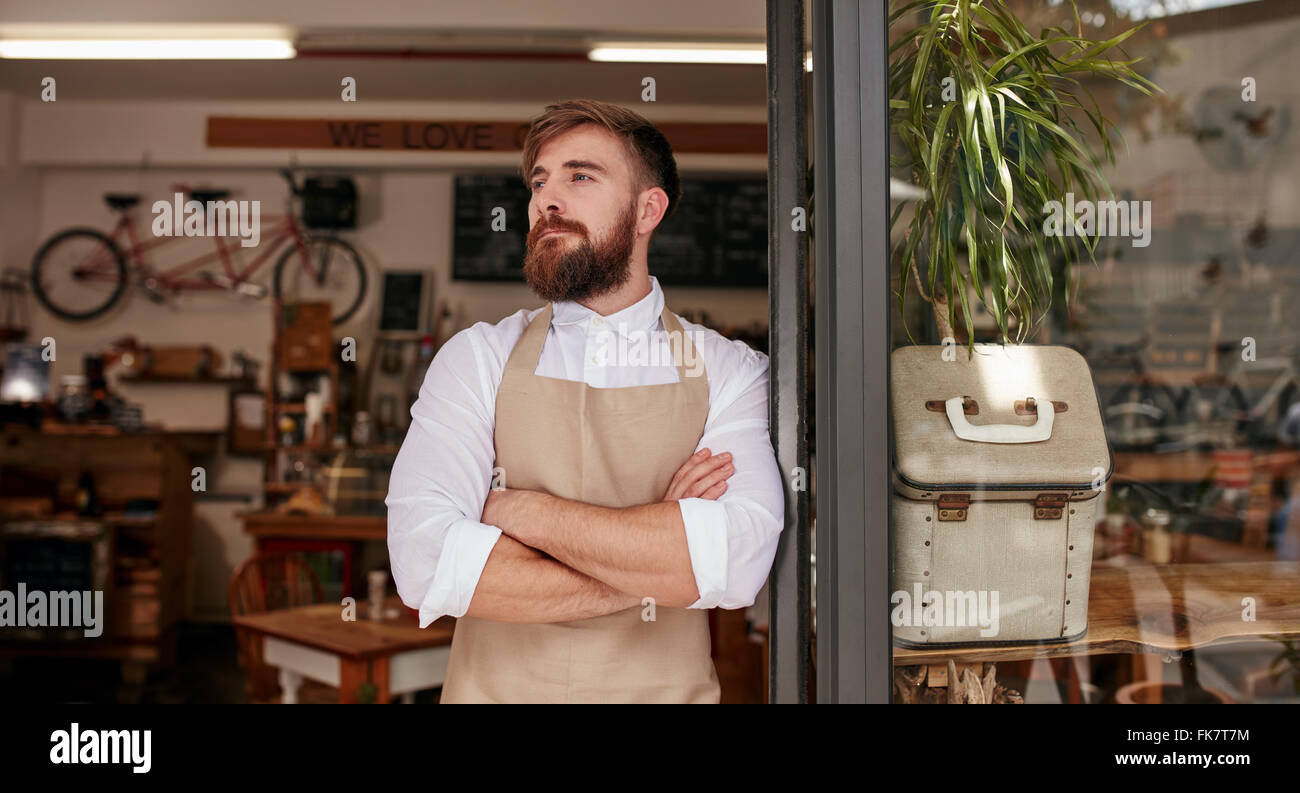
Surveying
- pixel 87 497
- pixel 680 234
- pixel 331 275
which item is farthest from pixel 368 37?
pixel 87 497

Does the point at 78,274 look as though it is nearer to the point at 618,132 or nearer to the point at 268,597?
the point at 268,597

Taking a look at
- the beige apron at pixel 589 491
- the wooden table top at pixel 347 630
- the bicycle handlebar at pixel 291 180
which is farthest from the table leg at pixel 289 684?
the bicycle handlebar at pixel 291 180

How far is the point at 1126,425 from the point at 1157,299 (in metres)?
0.60

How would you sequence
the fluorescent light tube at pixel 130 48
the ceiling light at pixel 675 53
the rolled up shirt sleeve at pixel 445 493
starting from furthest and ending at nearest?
the fluorescent light tube at pixel 130 48
the ceiling light at pixel 675 53
the rolled up shirt sleeve at pixel 445 493

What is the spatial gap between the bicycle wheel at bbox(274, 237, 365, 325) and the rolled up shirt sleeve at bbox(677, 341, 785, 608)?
2911 millimetres

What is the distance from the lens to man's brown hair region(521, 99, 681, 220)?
78.1 inches

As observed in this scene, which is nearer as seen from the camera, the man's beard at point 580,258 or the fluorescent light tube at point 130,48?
the man's beard at point 580,258

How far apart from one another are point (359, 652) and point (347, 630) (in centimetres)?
26

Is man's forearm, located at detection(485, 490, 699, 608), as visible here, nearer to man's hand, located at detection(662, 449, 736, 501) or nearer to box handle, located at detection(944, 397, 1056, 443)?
man's hand, located at detection(662, 449, 736, 501)

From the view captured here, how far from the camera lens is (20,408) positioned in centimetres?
481

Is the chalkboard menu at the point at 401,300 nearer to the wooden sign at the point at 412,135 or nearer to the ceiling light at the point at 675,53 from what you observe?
the wooden sign at the point at 412,135

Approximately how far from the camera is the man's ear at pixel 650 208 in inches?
78.5

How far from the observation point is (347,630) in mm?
2844

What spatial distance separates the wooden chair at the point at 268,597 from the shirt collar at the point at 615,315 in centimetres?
187
